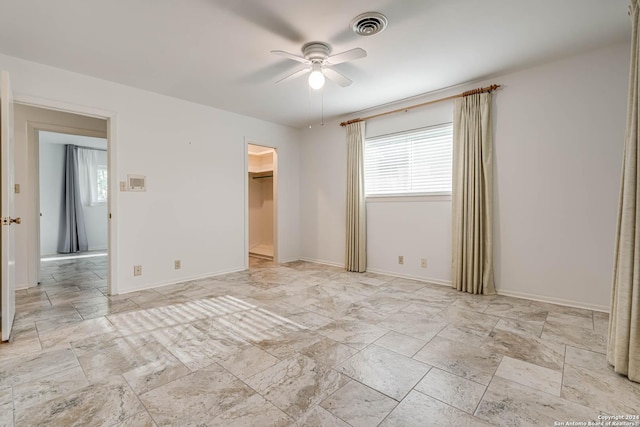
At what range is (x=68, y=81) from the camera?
3.14 metres

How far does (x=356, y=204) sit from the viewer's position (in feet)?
15.4

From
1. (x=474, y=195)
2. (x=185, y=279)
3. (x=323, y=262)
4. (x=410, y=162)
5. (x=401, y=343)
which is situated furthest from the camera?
(x=323, y=262)

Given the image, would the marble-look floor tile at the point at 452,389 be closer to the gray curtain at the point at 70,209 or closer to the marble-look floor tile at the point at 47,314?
the marble-look floor tile at the point at 47,314

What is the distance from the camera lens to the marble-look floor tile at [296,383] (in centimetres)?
153

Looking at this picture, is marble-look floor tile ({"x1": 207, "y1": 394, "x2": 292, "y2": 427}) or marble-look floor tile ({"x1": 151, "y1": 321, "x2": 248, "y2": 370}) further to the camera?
marble-look floor tile ({"x1": 151, "y1": 321, "x2": 248, "y2": 370})

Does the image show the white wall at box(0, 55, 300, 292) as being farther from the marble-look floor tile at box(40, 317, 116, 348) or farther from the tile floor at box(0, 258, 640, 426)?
the marble-look floor tile at box(40, 317, 116, 348)

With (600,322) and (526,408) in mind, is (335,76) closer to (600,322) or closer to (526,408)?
(526,408)

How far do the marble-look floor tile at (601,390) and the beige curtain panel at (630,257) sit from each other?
0.29 ft

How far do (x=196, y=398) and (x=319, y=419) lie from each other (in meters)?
0.71

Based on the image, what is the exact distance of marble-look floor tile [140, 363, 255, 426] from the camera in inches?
56.2

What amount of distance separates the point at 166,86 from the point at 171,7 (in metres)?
1.68

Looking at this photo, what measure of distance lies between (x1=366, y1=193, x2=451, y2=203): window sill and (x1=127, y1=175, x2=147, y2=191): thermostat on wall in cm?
330

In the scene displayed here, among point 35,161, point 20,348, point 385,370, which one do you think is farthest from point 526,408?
point 35,161

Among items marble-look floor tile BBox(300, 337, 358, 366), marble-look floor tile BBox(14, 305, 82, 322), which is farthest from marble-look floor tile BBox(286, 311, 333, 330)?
marble-look floor tile BBox(14, 305, 82, 322)
